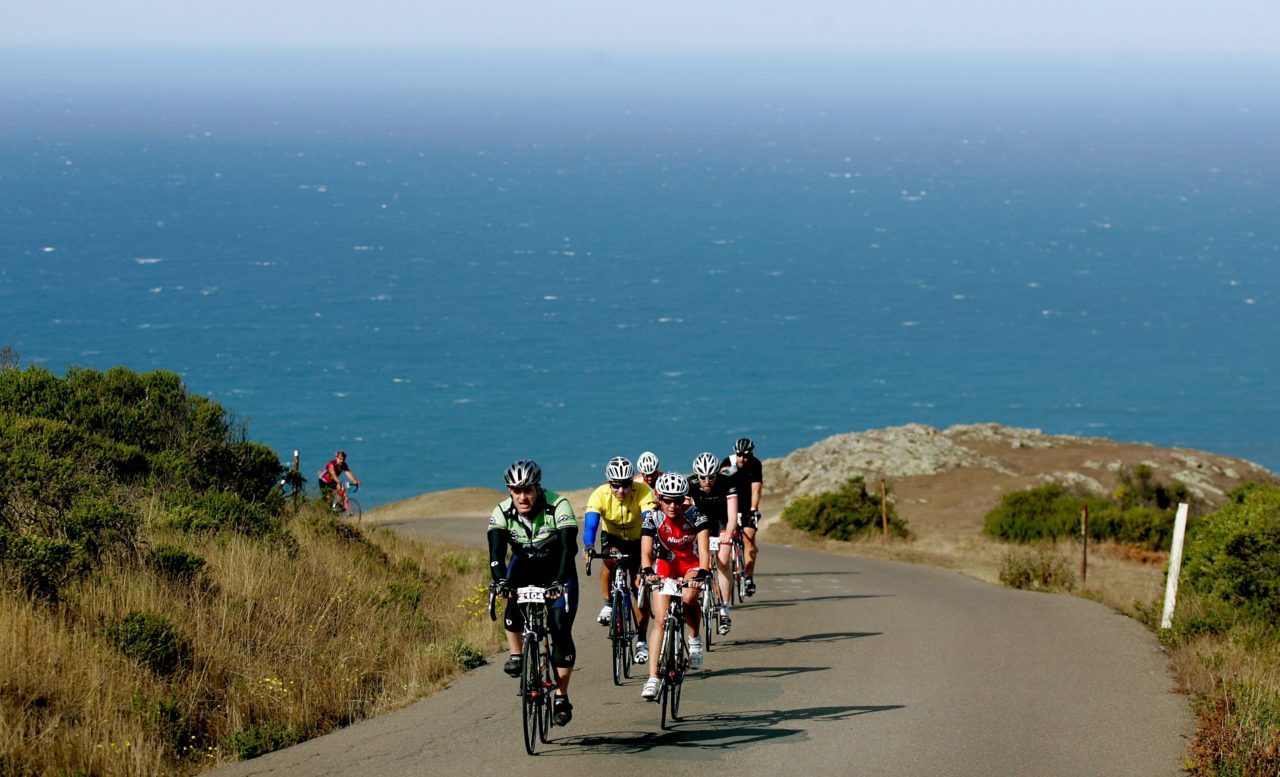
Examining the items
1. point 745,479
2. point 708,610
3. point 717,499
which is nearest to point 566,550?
point 708,610

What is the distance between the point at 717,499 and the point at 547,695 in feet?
18.6

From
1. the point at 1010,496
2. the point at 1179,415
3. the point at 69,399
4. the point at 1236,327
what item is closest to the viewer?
the point at 69,399

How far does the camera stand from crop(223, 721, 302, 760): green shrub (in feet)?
33.8

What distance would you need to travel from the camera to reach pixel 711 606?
577 inches

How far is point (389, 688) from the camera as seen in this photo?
12.3 m

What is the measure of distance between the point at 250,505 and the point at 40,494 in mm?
4276

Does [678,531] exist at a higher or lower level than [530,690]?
higher

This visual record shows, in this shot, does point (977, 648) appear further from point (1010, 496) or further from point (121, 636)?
point (1010, 496)

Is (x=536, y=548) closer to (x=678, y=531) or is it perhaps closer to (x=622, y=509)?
(x=678, y=531)

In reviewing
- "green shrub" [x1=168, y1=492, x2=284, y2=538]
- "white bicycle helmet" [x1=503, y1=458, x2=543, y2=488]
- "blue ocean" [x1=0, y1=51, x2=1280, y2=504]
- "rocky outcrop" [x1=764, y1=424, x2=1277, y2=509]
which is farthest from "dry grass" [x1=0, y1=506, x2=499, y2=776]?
"blue ocean" [x1=0, y1=51, x2=1280, y2=504]

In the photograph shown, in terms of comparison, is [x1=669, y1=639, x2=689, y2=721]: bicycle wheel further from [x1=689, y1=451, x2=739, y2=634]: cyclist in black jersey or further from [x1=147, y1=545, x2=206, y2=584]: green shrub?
[x1=147, y1=545, x2=206, y2=584]: green shrub

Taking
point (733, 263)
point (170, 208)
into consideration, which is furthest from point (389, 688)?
point (170, 208)

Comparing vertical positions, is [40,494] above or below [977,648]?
above

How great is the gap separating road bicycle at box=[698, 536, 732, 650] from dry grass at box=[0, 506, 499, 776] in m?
2.26
